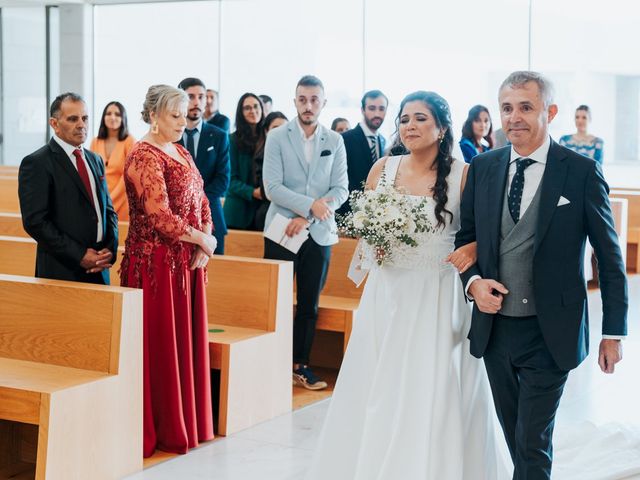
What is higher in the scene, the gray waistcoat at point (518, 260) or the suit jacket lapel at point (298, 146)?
the suit jacket lapel at point (298, 146)

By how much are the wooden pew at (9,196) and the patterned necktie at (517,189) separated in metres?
6.70

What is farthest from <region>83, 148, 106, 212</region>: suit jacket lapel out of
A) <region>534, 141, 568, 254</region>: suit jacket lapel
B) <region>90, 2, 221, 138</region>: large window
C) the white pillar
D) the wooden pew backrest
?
the white pillar

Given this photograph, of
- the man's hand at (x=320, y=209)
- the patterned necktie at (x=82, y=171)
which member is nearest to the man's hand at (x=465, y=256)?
the patterned necktie at (x=82, y=171)

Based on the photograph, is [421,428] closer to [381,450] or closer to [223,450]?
[381,450]

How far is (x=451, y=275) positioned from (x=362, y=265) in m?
0.36

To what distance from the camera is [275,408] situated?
5137 millimetres

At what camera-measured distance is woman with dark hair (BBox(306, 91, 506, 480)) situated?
3.43m

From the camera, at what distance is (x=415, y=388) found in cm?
348

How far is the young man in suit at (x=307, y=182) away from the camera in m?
5.45

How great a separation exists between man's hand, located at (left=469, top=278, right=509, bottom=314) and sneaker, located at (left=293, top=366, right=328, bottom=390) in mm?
2768

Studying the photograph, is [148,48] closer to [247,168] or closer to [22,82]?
[22,82]

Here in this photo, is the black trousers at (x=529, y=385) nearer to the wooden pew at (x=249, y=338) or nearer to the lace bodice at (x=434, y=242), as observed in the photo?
the lace bodice at (x=434, y=242)

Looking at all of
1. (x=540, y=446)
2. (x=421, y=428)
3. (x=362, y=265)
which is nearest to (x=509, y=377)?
(x=540, y=446)

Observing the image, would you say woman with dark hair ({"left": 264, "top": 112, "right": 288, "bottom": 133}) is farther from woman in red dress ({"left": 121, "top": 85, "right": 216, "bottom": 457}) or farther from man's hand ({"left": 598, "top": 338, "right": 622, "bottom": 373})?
man's hand ({"left": 598, "top": 338, "right": 622, "bottom": 373})
